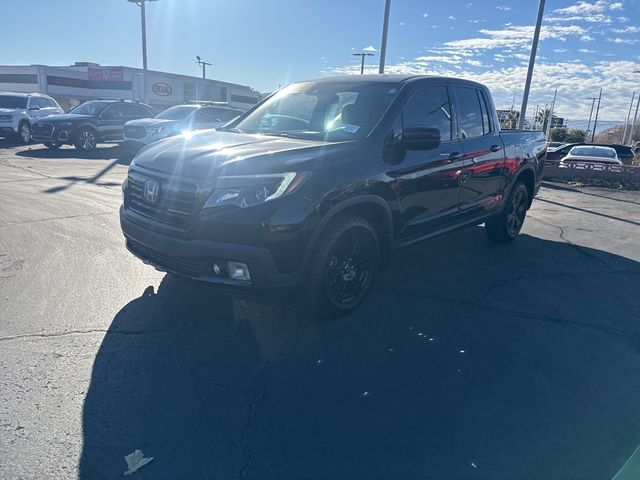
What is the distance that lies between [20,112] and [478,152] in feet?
59.4

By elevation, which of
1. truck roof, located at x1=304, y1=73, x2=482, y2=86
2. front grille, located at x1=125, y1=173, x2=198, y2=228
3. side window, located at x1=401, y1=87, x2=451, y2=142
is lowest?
front grille, located at x1=125, y1=173, x2=198, y2=228

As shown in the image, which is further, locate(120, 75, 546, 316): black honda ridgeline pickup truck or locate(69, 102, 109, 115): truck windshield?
locate(69, 102, 109, 115): truck windshield

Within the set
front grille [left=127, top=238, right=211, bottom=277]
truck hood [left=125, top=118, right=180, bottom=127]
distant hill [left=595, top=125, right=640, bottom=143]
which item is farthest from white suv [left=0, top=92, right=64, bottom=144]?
distant hill [left=595, top=125, right=640, bottom=143]

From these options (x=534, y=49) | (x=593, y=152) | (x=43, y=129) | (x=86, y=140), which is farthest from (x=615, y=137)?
(x=43, y=129)

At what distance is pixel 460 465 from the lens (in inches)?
95.0

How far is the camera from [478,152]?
520 cm

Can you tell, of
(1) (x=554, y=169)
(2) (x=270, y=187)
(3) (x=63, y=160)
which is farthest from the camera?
(1) (x=554, y=169)

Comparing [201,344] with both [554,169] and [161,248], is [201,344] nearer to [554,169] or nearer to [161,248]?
[161,248]

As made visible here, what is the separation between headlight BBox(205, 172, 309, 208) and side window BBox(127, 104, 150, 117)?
1559cm

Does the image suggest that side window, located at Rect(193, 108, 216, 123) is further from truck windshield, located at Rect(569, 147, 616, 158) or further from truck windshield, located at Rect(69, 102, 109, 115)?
truck windshield, located at Rect(569, 147, 616, 158)

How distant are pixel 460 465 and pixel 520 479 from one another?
0.28 metres

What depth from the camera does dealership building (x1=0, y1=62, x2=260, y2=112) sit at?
1554 inches

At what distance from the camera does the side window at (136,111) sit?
17.1m

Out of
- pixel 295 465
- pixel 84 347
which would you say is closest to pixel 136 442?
pixel 295 465
